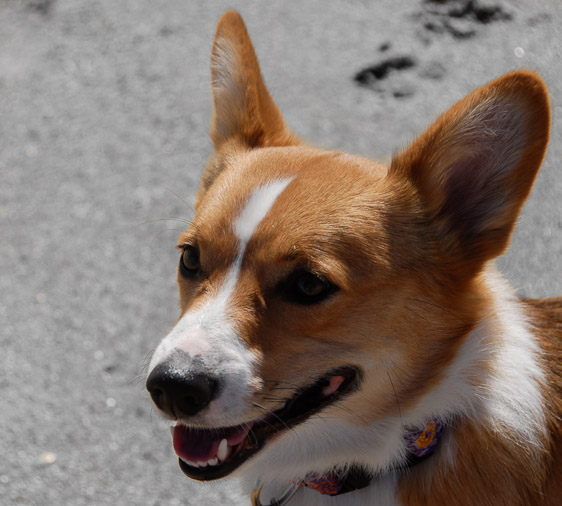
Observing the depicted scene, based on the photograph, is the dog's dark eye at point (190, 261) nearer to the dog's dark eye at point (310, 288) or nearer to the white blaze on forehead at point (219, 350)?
the white blaze on forehead at point (219, 350)

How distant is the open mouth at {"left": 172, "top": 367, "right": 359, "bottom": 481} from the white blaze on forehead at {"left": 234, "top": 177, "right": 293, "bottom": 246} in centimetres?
49

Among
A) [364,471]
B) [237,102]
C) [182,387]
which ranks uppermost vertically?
[237,102]

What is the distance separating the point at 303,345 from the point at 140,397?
1.65 metres

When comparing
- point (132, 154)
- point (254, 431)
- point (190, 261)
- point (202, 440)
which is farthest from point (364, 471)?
point (132, 154)

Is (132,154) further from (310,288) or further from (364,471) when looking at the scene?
(364,471)

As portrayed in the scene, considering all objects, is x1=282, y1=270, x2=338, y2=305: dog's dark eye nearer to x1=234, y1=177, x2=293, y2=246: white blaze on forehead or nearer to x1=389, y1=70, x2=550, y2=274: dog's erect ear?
x1=234, y1=177, x2=293, y2=246: white blaze on forehead

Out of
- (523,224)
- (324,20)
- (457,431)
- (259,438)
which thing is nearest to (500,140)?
(457,431)

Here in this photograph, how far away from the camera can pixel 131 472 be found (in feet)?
10.2

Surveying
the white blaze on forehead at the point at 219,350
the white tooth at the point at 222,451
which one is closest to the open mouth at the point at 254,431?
the white tooth at the point at 222,451

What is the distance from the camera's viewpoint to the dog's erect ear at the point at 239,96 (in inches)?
98.5

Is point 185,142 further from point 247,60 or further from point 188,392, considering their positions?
point 188,392

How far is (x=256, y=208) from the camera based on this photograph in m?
2.14

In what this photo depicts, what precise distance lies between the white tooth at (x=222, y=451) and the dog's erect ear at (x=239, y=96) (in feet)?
3.79

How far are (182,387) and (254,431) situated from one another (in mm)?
321
